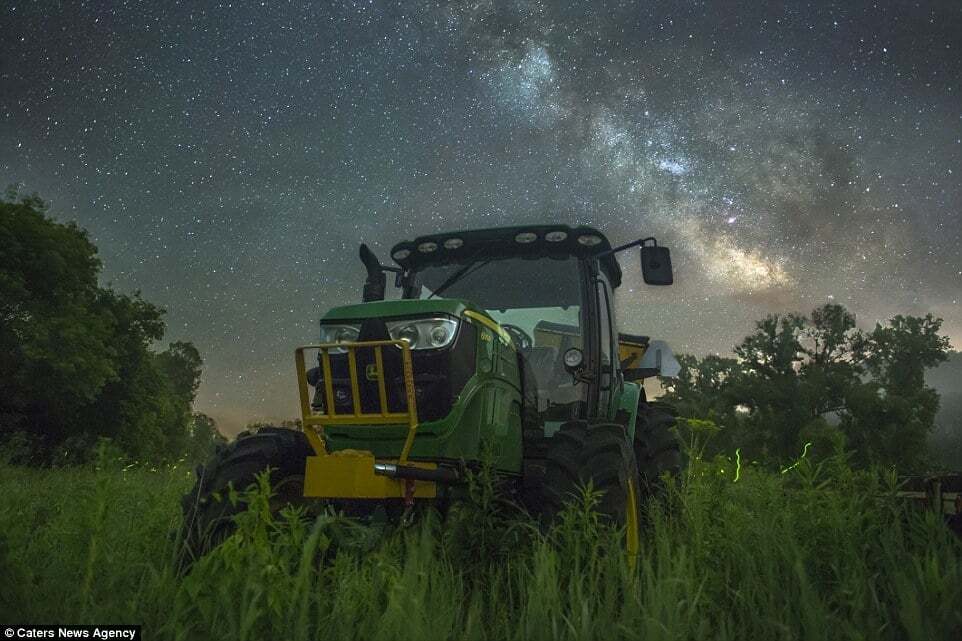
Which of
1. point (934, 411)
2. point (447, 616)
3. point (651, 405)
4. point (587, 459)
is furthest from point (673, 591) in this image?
point (934, 411)

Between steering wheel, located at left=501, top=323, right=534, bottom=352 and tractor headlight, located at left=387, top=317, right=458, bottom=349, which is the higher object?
steering wheel, located at left=501, top=323, right=534, bottom=352

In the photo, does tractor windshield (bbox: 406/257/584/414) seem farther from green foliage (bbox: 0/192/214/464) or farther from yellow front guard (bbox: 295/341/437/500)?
green foliage (bbox: 0/192/214/464)

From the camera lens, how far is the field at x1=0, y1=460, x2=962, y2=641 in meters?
2.63

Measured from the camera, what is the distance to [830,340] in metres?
45.6

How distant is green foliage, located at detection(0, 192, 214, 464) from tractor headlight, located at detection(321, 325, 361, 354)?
68.9ft

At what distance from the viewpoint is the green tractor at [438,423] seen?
12.9 ft

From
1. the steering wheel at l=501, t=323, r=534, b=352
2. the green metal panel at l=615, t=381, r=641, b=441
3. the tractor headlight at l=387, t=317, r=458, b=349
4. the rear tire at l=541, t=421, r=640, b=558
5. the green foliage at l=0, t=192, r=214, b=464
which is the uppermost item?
the green foliage at l=0, t=192, r=214, b=464

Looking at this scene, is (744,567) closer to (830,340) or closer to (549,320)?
(549,320)

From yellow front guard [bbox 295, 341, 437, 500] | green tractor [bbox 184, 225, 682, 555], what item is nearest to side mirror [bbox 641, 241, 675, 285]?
green tractor [bbox 184, 225, 682, 555]

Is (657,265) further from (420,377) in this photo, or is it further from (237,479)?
(237,479)

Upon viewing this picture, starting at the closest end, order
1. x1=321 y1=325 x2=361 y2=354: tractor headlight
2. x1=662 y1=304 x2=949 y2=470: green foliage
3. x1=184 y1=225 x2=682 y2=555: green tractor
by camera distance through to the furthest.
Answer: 1. x1=184 y1=225 x2=682 y2=555: green tractor
2. x1=321 y1=325 x2=361 y2=354: tractor headlight
3. x1=662 y1=304 x2=949 y2=470: green foliage

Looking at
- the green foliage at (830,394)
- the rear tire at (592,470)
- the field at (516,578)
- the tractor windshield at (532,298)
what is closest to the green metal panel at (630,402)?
the tractor windshield at (532,298)

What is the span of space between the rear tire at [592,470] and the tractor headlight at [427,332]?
99cm

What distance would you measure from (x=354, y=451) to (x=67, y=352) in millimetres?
24963
